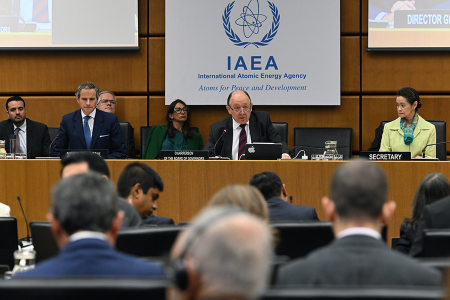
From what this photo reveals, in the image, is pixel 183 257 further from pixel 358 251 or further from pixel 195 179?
pixel 195 179

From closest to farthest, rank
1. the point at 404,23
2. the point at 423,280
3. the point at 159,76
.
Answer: the point at 423,280
the point at 404,23
the point at 159,76

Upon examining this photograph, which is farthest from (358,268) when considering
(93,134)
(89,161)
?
(93,134)

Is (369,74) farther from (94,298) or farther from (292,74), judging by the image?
(94,298)

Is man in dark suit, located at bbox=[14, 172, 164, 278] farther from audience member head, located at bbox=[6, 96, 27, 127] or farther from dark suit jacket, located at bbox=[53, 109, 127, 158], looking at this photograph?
audience member head, located at bbox=[6, 96, 27, 127]

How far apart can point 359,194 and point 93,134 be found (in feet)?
13.0

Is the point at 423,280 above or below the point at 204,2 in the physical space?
below

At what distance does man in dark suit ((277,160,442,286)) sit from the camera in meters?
1.20

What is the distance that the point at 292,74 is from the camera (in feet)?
19.0

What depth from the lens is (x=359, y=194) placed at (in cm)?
135

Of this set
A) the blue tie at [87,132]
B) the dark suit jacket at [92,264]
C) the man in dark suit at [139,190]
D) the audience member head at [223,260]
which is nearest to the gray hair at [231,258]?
the audience member head at [223,260]

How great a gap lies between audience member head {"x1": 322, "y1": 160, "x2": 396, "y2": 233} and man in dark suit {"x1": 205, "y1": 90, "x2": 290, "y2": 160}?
10.8ft

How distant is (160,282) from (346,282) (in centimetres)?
47

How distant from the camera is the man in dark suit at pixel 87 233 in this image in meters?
1.22

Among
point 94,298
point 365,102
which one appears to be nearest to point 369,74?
point 365,102
